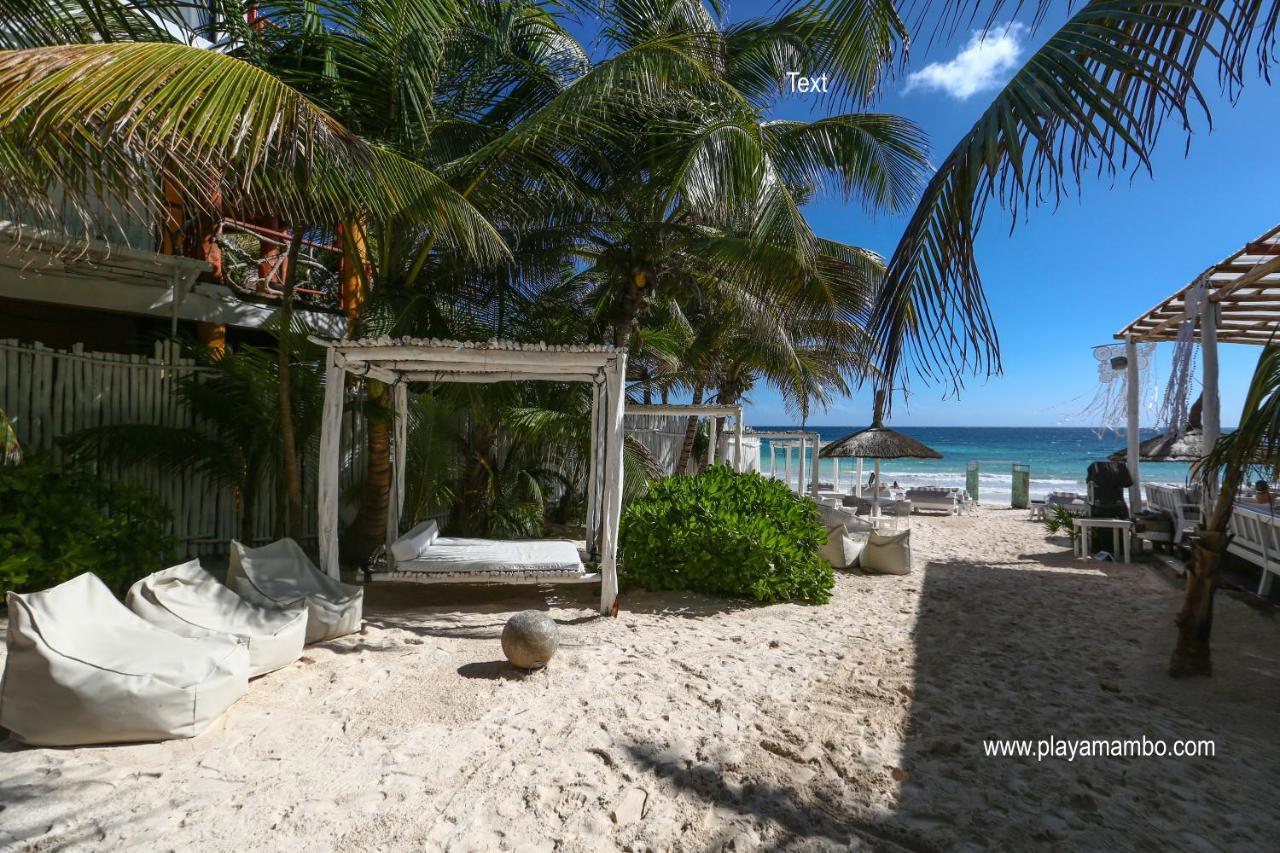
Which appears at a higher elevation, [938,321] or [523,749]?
[938,321]

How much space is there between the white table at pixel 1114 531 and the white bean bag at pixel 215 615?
9.72 meters

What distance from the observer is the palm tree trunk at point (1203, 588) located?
3.94 metres

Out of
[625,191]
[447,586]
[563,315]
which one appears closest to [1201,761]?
[447,586]

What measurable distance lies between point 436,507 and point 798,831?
7.20m

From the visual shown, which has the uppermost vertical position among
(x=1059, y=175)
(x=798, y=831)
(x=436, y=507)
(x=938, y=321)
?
(x=1059, y=175)

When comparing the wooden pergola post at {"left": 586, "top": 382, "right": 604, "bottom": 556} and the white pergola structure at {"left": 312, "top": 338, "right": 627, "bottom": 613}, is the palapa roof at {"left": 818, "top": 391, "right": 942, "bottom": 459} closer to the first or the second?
the wooden pergola post at {"left": 586, "top": 382, "right": 604, "bottom": 556}

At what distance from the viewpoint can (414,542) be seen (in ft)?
18.1

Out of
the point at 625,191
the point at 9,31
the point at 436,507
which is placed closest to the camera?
the point at 9,31

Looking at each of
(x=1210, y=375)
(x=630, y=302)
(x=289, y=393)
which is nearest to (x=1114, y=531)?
(x=1210, y=375)

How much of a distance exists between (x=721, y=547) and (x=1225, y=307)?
6162 mm

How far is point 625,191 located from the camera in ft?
25.5

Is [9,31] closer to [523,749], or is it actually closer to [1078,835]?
[523,749]

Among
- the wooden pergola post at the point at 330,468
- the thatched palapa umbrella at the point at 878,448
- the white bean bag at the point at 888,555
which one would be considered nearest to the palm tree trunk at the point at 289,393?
the wooden pergola post at the point at 330,468
